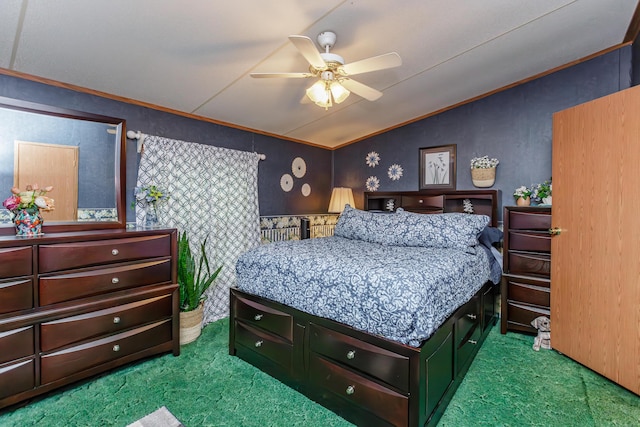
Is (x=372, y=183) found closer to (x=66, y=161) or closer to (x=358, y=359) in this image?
(x=358, y=359)

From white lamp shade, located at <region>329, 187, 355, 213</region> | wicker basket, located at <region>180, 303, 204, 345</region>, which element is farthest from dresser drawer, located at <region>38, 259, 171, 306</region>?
white lamp shade, located at <region>329, 187, 355, 213</region>

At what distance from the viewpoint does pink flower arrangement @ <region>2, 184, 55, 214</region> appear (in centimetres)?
194

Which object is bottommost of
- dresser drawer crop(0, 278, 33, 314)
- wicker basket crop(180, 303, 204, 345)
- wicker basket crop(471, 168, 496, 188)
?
wicker basket crop(180, 303, 204, 345)

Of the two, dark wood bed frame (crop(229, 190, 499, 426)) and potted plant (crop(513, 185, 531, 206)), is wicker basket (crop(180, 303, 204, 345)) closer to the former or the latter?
dark wood bed frame (crop(229, 190, 499, 426))

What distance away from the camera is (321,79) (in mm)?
2150

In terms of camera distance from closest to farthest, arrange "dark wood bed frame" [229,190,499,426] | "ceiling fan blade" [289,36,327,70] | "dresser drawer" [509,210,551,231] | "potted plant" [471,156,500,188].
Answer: "dark wood bed frame" [229,190,499,426] → "ceiling fan blade" [289,36,327,70] → "dresser drawer" [509,210,551,231] → "potted plant" [471,156,500,188]

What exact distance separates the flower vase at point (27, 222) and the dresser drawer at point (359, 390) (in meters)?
2.02

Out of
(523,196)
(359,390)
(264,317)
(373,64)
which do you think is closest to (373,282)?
(359,390)

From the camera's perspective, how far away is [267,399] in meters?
1.94

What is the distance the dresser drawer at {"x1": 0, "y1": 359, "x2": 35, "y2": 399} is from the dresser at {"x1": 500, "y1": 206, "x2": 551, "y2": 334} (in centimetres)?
369

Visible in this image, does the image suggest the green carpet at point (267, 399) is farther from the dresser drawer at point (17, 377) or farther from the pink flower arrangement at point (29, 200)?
the pink flower arrangement at point (29, 200)

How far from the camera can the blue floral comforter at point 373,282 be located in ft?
5.08

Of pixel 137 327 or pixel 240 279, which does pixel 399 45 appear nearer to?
pixel 240 279

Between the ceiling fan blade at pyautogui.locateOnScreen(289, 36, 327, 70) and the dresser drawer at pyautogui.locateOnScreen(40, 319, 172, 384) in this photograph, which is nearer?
the ceiling fan blade at pyautogui.locateOnScreen(289, 36, 327, 70)
